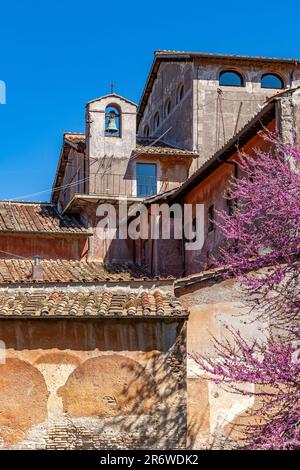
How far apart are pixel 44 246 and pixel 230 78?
29.8 feet

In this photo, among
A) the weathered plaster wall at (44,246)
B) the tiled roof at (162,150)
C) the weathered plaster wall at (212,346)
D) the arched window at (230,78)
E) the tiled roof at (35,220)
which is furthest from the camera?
the arched window at (230,78)

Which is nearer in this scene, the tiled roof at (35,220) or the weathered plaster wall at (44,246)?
the weathered plaster wall at (44,246)

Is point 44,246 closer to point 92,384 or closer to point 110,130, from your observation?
point 110,130

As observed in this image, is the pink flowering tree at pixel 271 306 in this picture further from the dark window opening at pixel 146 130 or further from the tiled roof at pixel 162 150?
the dark window opening at pixel 146 130

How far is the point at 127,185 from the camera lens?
2941 cm

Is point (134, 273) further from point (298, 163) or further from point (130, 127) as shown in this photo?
point (298, 163)

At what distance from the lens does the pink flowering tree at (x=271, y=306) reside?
12477 mm

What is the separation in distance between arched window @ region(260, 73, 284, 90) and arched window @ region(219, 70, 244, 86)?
823 mm

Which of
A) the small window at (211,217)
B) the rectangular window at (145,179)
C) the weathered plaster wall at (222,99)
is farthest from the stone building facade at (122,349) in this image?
the weathered plaster wall at (222,99)

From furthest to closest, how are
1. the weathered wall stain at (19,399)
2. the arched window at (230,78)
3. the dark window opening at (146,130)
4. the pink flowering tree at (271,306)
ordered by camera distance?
the dark window opening at (146,130) → the arched window at (230,78) → the weathered wall stain at (19,399) → the pink flowering tree at (271,306)

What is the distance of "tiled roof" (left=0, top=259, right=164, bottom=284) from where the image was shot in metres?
23.3

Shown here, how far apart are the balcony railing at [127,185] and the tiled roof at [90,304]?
12719 millimetres

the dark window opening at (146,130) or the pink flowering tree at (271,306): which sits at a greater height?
the dark window opening at (146,130)

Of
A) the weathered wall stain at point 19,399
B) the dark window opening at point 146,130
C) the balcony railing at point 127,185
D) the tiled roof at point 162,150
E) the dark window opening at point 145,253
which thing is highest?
the dark window opening at point 146,130
